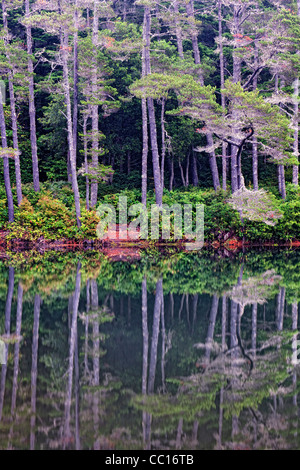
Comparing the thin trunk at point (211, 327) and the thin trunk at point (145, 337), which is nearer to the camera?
the thin trunk at point (145, 337)

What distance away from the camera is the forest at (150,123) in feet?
59.9

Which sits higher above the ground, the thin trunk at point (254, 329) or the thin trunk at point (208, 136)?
the thin trunk at point (208, 136)

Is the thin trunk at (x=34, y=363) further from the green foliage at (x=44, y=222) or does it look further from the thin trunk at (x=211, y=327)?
the green foliage at (x=44, y=222)

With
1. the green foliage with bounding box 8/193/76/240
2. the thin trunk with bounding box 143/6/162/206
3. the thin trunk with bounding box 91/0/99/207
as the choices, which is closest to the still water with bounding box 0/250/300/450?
the green foliage with bounding box 8/193/76/240

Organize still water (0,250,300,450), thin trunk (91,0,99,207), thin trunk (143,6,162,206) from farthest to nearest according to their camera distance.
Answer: thin trunk (143,6,162,206)
thin trunk (91,0,99,207)
still water (0,250,300,450)

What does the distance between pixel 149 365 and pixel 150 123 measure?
15.6 meters

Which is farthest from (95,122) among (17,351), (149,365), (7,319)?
(149,365)

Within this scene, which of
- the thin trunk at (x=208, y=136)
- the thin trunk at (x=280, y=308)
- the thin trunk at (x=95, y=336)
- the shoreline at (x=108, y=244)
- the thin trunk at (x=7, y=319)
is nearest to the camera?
the thin trunk at (x=7, y=319)

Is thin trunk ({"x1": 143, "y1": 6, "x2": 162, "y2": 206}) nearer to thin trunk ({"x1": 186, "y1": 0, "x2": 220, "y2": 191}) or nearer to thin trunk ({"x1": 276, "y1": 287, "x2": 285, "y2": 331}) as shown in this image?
thin trunk ({"x1": 186, "y1": 0, "x2": 220, "y2": 191})

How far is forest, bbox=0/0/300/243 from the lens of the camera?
1825cm

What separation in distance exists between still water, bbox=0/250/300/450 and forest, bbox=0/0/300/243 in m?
8.61

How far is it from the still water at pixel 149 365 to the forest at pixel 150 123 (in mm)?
8610

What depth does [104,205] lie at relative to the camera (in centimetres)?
2014

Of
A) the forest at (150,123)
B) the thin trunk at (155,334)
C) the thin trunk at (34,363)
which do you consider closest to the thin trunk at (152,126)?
the forest at (150,123)
